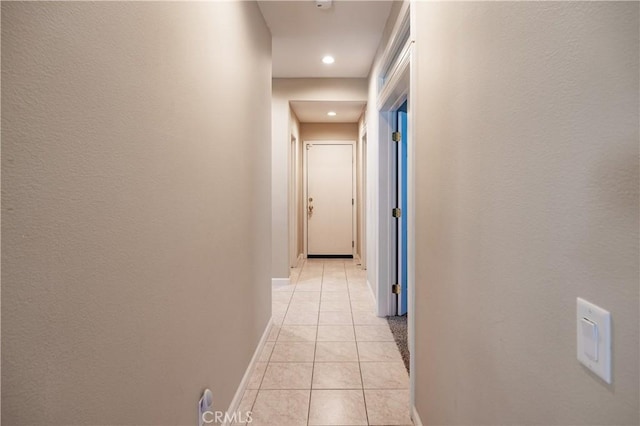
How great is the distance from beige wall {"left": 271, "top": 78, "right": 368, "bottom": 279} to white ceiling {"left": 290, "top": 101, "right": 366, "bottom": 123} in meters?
0.12

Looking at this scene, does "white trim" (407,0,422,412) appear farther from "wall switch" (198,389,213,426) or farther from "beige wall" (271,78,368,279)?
"beige wall" (271,78,368,279)

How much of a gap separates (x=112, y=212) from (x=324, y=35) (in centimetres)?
289

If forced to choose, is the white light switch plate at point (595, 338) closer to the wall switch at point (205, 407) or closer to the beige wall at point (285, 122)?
the wall switch at point (205, 407)

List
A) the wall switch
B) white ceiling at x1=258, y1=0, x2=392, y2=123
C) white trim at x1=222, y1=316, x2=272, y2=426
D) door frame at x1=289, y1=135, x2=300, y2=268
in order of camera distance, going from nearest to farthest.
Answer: the wall switch
white trim at x1=222, y1=316, x2=272, y2=426
white ceiling at x1=258, y1=0, x2=392, y2=123
door frame at x1=289, y1=135, x2=300, y2=268

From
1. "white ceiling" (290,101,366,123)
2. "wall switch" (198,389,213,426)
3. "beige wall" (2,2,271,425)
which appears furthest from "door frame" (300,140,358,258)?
"wall switch" (198,389,213,426)

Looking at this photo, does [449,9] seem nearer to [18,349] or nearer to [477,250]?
[477,250]

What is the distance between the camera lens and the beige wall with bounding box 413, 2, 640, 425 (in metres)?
0.53

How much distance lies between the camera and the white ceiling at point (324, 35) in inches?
105

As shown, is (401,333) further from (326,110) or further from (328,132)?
(328,132)

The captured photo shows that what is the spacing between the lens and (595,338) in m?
0.57

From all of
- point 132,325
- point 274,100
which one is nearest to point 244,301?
point 132,325

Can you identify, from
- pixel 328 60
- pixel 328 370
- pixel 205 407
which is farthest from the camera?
pixel 328 60

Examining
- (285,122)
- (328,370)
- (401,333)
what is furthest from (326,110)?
(328,370)

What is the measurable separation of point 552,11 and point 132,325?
4.01 ft
